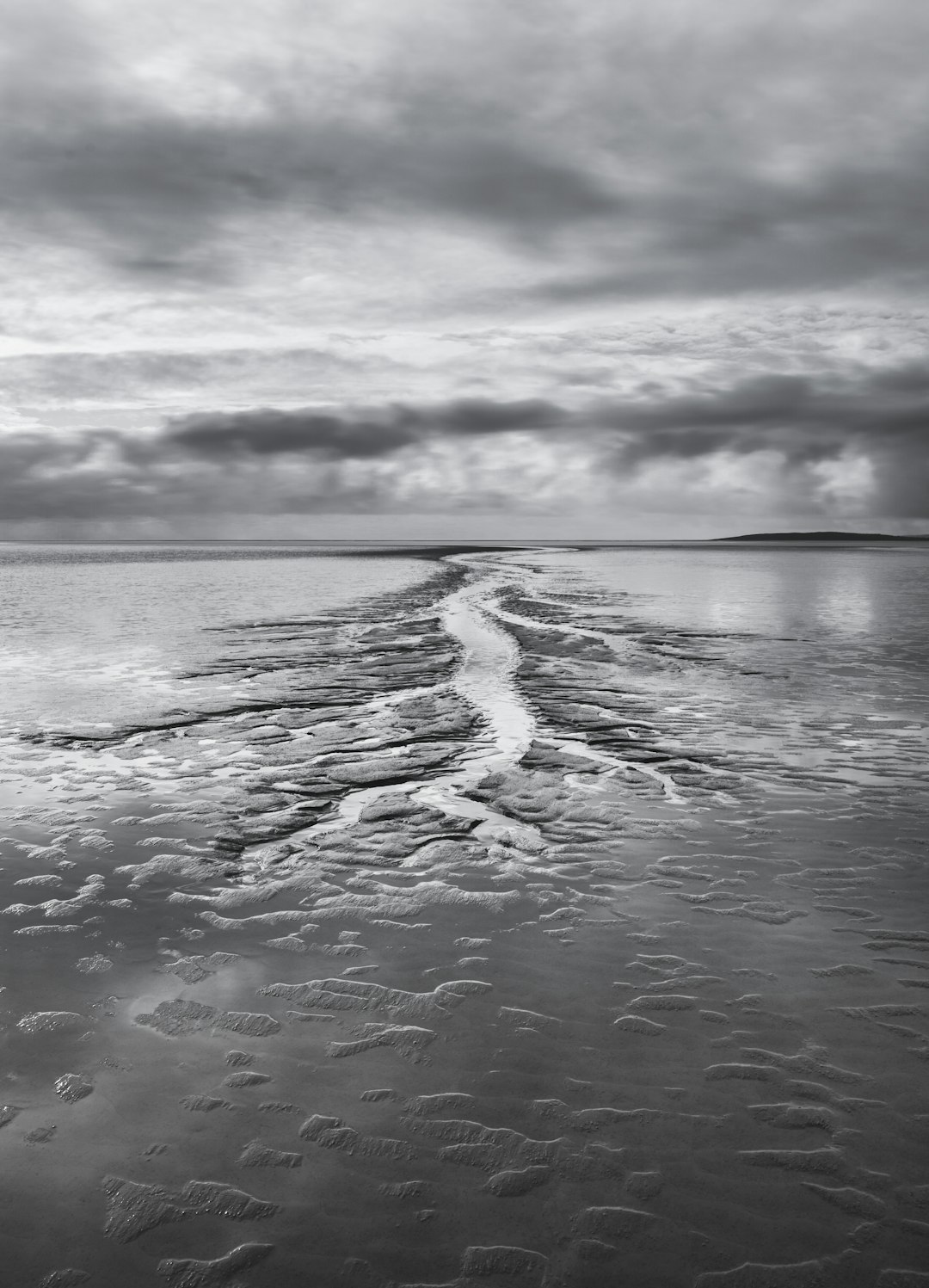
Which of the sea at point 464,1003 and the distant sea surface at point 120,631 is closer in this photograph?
the sea at point 464,1003

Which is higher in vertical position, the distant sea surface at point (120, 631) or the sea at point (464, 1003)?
the distant sea surface at point (120, 631)

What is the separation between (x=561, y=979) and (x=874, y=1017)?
1.64 m

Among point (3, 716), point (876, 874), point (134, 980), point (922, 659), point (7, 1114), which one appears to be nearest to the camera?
point (7, 1114)

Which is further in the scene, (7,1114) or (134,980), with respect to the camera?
(134,980)

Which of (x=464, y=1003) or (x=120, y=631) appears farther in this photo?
(x=120, y=631)

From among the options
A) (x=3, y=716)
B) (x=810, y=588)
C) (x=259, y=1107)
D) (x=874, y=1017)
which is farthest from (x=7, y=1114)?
(x=810, y=588)

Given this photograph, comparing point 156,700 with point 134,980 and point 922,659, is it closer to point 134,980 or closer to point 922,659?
point 134,980

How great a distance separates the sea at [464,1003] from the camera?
2967mm

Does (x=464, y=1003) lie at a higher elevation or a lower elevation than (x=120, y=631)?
lower

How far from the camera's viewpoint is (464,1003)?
14.5ft

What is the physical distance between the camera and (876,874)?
19.9 ft

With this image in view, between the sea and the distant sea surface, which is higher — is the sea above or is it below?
below

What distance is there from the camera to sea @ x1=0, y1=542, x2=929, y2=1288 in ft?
9.73

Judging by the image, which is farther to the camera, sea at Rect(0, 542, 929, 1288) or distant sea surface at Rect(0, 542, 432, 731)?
distant sea surface at Rect(0, 542, 432, 731)
